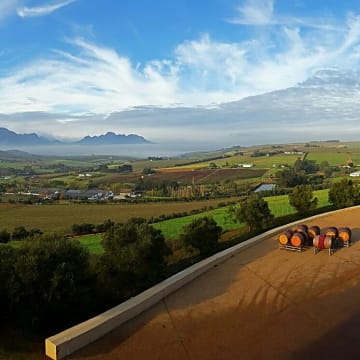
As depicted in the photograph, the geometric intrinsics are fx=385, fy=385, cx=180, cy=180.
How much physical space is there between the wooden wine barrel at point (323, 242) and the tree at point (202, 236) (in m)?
3.60

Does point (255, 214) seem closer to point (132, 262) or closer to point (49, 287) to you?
point (132, 262)

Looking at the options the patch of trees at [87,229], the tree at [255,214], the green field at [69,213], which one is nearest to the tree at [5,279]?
the tree at [255,214]

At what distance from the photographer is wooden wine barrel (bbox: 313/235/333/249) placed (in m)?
13.9

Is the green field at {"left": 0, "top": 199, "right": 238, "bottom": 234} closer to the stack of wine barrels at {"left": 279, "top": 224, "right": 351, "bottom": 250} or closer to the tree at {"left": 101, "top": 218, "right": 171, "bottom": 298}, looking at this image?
the tree at {"left": 101, "top": 218, "right": 171, "bottom": 298}

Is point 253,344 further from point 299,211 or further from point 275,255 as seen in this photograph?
point 299,211

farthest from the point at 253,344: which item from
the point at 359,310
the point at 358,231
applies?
the point at 358,231

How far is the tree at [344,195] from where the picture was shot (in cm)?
2550

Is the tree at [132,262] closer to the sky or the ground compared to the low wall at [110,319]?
closer to the sky

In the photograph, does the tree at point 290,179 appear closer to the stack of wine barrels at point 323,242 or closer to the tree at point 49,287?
the stack of wine barrels at point 323,242

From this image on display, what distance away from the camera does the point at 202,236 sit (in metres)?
14.2

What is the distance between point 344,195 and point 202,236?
1525cm

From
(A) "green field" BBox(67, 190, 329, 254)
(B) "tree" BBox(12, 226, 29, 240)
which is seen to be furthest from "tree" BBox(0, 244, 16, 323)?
(B) "tree" BBox(12, 226, 29, 240)

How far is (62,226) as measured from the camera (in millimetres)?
27625

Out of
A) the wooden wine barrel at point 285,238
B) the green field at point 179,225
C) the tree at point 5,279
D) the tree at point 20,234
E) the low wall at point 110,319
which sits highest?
the tree at point 5,279
